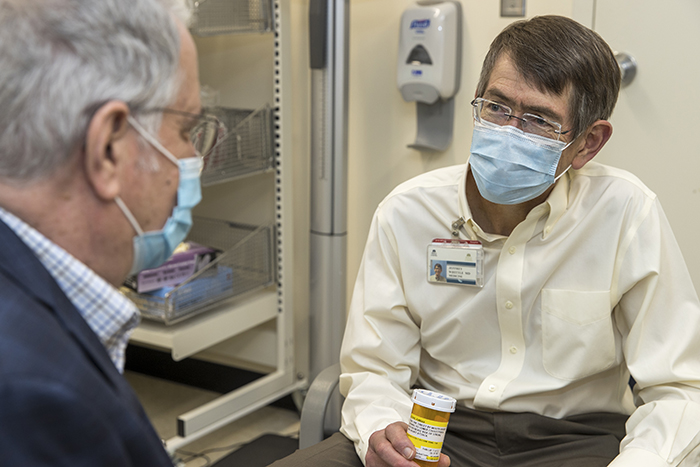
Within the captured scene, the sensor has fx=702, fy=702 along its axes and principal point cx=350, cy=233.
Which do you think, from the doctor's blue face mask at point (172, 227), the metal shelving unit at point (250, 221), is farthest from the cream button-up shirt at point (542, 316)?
the metal shelving unit at point (250, 221)

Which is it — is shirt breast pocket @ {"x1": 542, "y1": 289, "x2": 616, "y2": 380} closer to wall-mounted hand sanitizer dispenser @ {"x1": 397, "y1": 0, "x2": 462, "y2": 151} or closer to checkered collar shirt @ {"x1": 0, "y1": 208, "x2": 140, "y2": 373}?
checkered collar shirt @ {"x1": 0, "y1": 208, "x2": 140, "y2": 373}

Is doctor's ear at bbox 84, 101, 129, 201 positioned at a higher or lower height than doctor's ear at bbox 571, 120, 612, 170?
higher

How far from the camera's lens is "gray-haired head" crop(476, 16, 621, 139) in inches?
51.6

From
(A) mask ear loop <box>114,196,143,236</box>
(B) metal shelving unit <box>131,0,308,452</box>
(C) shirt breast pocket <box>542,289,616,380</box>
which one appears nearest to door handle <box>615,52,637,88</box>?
(C) shirt breast pocket <box>542,289,616,380</box>

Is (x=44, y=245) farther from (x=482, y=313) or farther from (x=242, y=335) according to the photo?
(x=242, y=335)

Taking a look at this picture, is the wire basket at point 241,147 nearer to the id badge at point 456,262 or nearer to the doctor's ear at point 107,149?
the id badge at point 456,262

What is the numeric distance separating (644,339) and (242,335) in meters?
1.74

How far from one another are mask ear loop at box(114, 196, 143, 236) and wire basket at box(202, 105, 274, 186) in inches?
52.7

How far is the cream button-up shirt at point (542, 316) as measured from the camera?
1334mm

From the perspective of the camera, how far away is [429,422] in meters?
1.15

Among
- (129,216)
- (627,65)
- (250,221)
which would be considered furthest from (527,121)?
(250,221)

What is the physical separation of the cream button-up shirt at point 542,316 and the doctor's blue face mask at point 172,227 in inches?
25.6

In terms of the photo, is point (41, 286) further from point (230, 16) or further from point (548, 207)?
point (230, 16)

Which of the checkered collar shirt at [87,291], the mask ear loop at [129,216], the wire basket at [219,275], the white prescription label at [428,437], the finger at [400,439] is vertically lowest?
the wire basket at [219,275]
